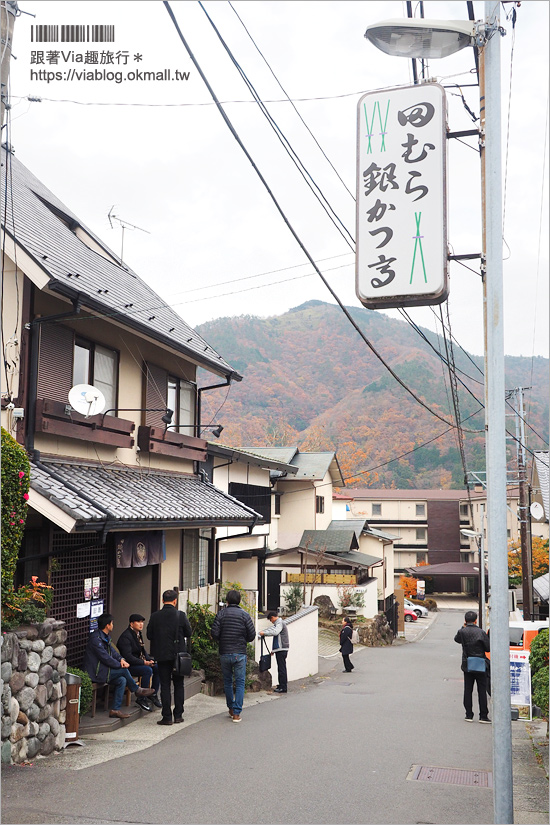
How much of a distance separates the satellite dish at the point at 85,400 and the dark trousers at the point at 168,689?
389 centimetres

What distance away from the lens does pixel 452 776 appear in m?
8.14

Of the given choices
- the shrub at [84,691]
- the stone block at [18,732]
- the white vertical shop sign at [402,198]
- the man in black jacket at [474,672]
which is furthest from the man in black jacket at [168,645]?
the white vertical shop sign at [402,198]

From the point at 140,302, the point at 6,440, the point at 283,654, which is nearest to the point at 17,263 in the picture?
the point at 6,440

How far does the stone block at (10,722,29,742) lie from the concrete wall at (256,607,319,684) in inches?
429

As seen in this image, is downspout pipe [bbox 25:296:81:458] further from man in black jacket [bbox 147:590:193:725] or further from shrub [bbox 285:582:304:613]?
shrub [bbox 285:582:304:613]

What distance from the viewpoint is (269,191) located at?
7746 millimetres

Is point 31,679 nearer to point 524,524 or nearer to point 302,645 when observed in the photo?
point 302,645

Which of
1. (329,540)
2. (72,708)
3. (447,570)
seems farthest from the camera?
(447,570)

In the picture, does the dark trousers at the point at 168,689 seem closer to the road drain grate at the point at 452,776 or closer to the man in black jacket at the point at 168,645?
the man in black jacket at the point at 168,645

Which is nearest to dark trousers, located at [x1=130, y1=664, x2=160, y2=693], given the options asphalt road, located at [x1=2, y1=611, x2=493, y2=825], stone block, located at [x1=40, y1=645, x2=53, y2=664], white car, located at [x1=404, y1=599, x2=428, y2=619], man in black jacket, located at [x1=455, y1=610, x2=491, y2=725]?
asphalt road, located at [x1=2, y1=611, x2=493, y2=825]

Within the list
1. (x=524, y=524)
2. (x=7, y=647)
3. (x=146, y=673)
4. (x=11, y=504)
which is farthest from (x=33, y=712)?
(x=524, y=524)

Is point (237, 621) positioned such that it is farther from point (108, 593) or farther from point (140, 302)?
point (140, 302)

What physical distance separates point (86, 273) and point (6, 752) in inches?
325

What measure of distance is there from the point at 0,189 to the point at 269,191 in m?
6.66
